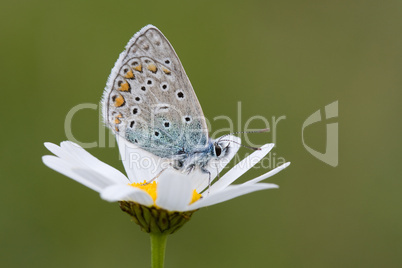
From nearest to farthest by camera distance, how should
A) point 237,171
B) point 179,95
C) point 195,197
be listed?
point 195,197, point 237,171, point 179,95

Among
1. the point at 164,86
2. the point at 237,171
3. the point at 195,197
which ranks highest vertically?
the point at 164,86

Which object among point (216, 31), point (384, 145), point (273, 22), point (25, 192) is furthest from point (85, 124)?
point (384, 145)

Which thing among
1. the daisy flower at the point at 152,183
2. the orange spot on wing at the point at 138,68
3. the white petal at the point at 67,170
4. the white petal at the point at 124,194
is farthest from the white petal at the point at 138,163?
the white petal at the point at 67,170

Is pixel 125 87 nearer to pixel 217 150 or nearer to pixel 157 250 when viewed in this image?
pixel 217 150

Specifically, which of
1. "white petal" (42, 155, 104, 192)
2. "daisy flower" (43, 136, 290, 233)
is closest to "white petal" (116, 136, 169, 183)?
"daisy flower" (43, 136, 290, 233)

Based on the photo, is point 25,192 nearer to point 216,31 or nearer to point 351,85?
point 216,31

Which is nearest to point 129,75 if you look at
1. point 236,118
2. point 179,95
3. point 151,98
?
point 151,98

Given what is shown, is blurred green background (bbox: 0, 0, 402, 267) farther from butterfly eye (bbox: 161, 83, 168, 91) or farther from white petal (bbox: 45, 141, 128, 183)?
butterfly eye (bbox: 161, 83, 168, 91)
